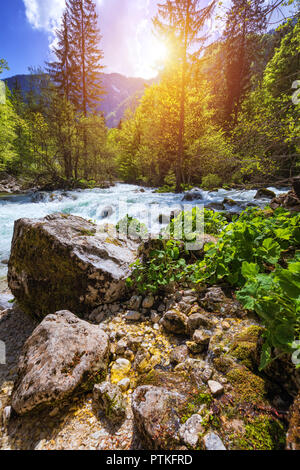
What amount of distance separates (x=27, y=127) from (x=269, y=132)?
56.5 ft

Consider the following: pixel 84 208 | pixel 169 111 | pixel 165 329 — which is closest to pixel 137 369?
pixel 165 329

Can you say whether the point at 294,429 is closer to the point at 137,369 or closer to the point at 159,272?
the point at 137,369

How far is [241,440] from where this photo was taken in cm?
97

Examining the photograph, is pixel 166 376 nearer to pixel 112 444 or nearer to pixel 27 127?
pixel 112 444

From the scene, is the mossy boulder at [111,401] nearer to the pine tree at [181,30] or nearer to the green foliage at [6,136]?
the pine tree at [181,30]

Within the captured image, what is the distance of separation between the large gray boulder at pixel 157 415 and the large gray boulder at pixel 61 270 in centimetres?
140

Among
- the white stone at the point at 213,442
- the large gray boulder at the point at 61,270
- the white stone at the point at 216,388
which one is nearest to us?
the white stone at the point at 213,442

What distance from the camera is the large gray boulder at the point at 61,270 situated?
2512 mm

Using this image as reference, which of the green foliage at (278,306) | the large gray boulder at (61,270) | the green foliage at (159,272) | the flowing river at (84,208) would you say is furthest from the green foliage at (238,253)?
the flowing river at (84,208)

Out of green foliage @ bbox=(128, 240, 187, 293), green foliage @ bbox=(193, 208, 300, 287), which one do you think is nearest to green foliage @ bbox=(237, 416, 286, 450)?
green foliage @ bbox=(193, 208, 300, 287)

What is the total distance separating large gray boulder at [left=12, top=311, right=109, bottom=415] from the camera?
1.36 m

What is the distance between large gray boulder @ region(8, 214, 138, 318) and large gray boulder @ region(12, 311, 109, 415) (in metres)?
0.61

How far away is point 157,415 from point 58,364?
2.95 feet

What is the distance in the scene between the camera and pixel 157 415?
114 centimetres
